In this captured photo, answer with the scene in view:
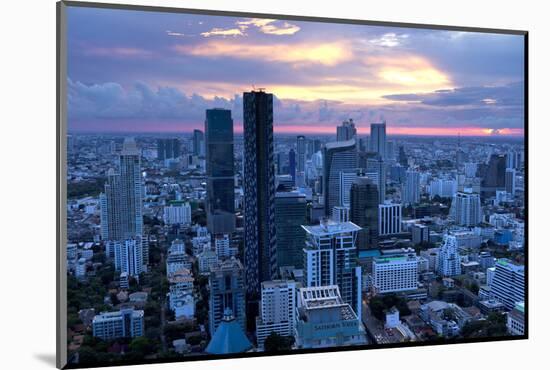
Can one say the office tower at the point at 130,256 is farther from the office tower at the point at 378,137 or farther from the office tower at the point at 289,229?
the office tower at the point at 378,137

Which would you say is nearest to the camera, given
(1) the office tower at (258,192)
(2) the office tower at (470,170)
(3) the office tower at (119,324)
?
(3) the office tower at (119,324)

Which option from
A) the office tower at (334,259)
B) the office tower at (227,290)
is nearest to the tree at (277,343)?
the office tower at (227,290)

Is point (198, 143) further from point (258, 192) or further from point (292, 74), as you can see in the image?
point (292, 74)

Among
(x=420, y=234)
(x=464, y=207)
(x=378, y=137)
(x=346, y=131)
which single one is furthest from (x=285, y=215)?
(x=464, y=207)

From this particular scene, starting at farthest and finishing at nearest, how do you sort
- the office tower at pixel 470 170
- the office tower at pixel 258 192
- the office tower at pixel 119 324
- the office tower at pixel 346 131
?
1. the office tower at pixel 470 170
2. the office tower at pixel 346 131
3. the office tower at pixel 258 192
4. the office tower at pixel 119 324

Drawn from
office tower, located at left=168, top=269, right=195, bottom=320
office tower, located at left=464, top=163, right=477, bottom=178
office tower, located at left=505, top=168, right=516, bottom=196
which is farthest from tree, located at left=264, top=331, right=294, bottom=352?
office tower, located at left=505, top=168, right=516, bottom=196

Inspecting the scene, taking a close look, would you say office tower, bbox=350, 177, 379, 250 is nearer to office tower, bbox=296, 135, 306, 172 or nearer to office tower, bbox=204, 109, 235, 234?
office tower, bbox=296, 135, 306, 172
